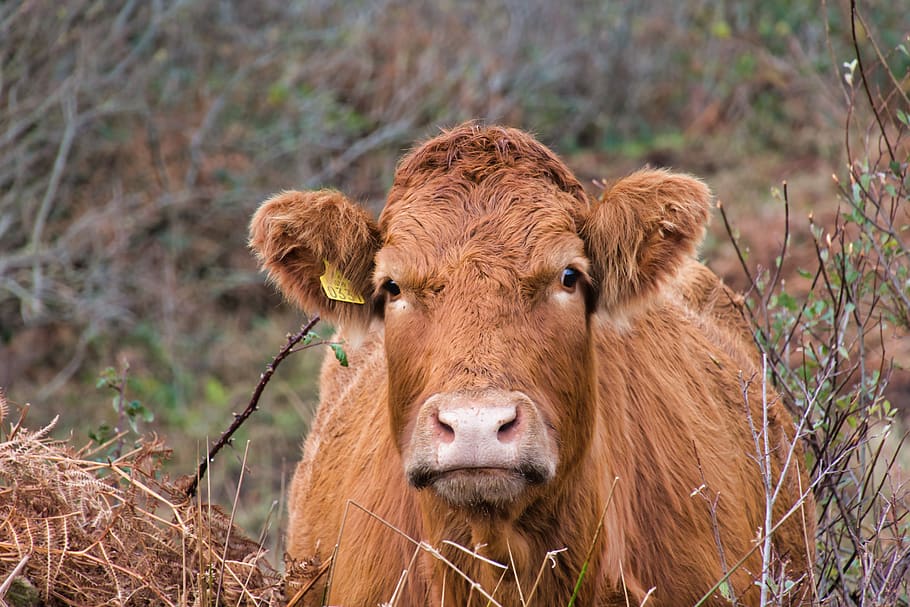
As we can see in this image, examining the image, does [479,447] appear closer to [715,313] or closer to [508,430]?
[508,430]

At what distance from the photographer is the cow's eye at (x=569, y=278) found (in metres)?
3.84

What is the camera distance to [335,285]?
4113 mm

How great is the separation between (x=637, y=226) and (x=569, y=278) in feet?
0.99

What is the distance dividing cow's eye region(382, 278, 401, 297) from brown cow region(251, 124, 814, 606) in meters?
0.01

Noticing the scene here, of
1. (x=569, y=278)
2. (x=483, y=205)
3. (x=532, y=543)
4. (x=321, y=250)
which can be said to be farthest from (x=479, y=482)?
(x=321, y=250)

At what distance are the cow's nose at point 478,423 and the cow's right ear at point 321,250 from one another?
94 cm

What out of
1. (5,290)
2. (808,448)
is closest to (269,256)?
(808,448)

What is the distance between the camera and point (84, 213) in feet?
35.4

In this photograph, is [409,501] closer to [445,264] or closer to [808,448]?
[445,264]

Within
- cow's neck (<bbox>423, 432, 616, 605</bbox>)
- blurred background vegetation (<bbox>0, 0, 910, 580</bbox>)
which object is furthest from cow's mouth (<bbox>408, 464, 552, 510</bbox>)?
blurred background vegetation (<bbox>0, 0, 910, 580</bbox>)

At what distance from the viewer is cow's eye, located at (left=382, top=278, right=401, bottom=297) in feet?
12.9

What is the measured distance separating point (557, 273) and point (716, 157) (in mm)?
10711

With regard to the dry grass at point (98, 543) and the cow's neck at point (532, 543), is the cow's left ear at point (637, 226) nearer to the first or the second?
the cow's neck at point (532, 543)

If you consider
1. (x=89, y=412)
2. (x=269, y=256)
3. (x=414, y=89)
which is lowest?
(x=89, y=412)
